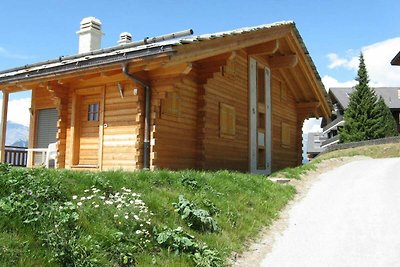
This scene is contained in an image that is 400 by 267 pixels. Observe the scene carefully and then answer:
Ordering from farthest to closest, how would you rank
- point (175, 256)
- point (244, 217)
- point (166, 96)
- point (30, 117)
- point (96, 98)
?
point (30, 117) → point (96, 98) → point (166, 96) → point (244, 217) → point (175, 256)

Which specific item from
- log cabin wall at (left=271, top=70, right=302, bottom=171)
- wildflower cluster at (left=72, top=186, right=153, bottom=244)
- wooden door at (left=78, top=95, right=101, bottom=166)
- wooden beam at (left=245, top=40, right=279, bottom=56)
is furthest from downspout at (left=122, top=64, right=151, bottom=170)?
log cabin wall at (left=271, top=70, right=302, bottom=171)

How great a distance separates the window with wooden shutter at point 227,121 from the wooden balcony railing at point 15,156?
301 inches

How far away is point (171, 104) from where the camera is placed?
11648 mm

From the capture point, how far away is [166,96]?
35.3 ft

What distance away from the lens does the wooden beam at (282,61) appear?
1673 cm

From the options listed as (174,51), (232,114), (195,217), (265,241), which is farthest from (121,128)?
(265,241)

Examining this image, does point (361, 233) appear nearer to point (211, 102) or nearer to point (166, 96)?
point (166, 96)

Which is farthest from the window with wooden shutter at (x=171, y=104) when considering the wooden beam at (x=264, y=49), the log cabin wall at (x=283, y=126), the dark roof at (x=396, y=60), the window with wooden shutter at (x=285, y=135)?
the dark roof at (x=396, y=60)

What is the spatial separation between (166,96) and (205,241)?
18.4 ft

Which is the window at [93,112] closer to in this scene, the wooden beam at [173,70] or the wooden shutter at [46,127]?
the wooden shutter at [46,127]

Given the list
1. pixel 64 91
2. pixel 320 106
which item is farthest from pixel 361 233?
pixel 320 106

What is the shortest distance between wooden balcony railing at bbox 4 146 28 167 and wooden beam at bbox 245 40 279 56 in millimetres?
9598

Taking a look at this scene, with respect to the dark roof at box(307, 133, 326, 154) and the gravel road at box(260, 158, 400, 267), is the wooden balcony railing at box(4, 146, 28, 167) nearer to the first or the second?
the gravel road at box(260, 158, 400, 267)

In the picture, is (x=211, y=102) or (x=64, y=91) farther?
(x=211, y=102)
